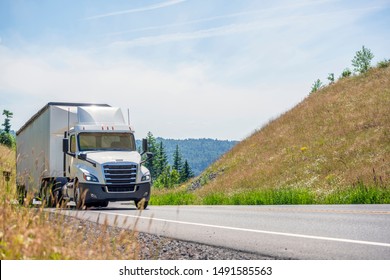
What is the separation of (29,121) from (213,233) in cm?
1693

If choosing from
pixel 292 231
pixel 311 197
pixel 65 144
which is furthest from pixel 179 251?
pixel 311 197

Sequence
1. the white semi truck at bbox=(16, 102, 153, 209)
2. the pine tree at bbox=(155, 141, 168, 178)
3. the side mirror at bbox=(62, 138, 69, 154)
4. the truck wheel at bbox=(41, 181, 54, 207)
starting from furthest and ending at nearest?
1. the pine tree at bbox=(155, 141, 168, 178)
2. the side mirror at bbox=(62, 138, 69, 154)
3. the white semi truck at bbox=(16, 102, 153, 209)
4. the truck wheel at bbox=(41, 181, 54, 207)

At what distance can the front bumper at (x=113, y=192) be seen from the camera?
19047 millimetres

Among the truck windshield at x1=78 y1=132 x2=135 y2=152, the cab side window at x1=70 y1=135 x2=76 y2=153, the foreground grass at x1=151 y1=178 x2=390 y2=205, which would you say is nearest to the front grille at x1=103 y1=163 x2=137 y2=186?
the truck windshield at x1=78 y1=132 x2=135 y2=152

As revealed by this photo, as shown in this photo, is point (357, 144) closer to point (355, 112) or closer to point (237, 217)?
point (355, 112)

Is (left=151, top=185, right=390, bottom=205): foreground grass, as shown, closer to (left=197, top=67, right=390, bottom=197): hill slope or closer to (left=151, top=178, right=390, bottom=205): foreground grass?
(left=151, top=178, right=390, bottom=205): foreground grass

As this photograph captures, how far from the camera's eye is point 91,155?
64.5ft

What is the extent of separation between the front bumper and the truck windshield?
5.04 ft

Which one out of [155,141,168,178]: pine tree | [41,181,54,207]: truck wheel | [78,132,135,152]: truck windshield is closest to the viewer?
[41,181,54,207]: truck wheel

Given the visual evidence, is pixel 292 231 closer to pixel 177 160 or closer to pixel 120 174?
pixel 120 174

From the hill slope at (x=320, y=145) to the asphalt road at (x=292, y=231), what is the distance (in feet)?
49.8

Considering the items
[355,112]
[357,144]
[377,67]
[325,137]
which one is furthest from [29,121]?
Result: [377,67]

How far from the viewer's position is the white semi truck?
1924cm

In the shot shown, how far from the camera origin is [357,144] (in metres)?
40.2
